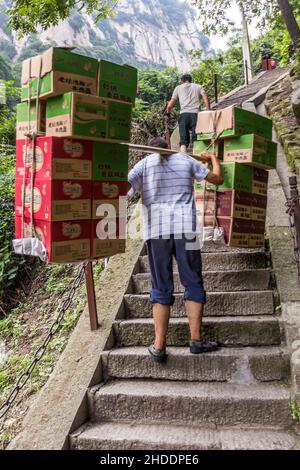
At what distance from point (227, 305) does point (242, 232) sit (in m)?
0.71

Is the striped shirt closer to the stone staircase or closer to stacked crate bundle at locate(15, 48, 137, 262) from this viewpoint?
stacked crate bundle at locate(15, 48, 137, 262)

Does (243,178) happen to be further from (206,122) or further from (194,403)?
(194,403)

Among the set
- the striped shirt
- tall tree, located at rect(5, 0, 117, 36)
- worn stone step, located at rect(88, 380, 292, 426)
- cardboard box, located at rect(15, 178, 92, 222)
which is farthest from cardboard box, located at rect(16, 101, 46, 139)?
tall tree, located at rect(5, 0, 117, 36)

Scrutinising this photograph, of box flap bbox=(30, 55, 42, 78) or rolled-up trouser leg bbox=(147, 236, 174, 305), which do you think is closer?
box flap bbox=(30, 55, 42, 78)

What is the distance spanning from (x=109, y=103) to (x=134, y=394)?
2.10m

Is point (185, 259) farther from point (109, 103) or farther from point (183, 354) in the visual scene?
point (109, 103)

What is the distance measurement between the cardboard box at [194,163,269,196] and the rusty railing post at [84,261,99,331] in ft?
4.68

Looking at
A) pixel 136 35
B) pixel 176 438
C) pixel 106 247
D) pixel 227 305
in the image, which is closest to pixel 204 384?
pixel 176 438

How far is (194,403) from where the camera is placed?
110 inches

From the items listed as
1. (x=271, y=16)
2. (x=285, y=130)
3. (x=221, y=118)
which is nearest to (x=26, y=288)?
(x=221, y=118)

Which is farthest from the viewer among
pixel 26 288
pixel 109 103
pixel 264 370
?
pixel 26 288

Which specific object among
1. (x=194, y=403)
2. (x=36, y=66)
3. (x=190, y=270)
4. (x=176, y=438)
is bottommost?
(x=176, y=438)

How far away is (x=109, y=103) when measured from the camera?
2.75m

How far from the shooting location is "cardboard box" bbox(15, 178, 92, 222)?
2.61 m
